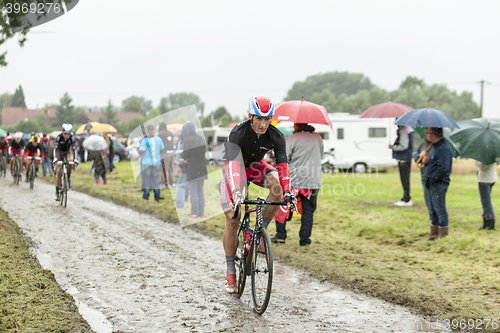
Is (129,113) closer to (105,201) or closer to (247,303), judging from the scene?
(105,201)

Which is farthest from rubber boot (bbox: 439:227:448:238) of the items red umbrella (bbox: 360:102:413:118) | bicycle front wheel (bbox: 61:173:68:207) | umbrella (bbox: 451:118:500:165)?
bicycle front wheel (bbox: 61:173:68:207)

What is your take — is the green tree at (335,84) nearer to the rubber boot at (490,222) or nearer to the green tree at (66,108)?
the green tree at (66,108)

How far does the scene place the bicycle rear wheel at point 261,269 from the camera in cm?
491

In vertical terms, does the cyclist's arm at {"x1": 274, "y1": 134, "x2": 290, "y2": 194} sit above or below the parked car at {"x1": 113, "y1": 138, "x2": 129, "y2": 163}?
above

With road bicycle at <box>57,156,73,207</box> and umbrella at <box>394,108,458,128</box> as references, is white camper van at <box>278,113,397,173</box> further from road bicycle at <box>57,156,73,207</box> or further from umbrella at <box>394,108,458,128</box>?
umbrella at <box>394,108,458,128</box>

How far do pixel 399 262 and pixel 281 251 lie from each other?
1.87 metres

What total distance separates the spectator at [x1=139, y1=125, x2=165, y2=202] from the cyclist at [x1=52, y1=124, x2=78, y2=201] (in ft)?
6.22

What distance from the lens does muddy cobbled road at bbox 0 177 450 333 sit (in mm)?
4793

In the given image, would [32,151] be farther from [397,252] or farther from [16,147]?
[397,252]

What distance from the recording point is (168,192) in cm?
1747

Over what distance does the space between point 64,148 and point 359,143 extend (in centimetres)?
2187

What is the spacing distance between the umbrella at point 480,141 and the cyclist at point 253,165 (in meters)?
5.47

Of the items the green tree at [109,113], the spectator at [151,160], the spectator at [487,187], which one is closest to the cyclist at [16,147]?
the spectator at [151,160]

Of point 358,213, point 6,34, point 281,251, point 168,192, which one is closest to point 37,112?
point 168,192
